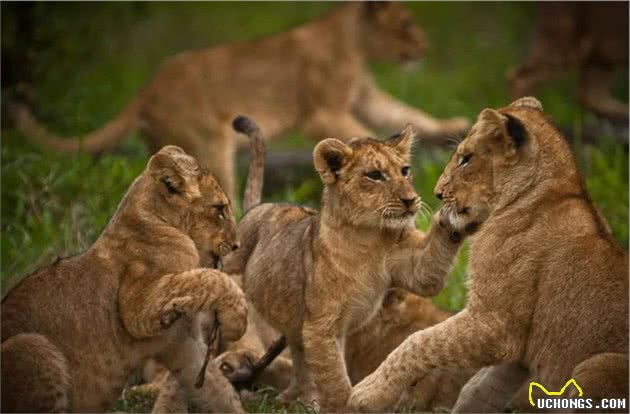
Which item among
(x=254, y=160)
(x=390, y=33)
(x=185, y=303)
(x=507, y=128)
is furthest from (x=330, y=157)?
(x=390, y=33)

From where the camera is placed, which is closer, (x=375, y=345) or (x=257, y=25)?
(x=375, y=345)

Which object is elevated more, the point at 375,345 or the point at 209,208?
the point at 209,208

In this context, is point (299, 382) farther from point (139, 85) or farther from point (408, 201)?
point (139, 85)

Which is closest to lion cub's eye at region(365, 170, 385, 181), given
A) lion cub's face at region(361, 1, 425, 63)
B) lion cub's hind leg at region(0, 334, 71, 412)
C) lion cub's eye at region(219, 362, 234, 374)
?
lion cub's eye at region(219, 362, 234, 374)

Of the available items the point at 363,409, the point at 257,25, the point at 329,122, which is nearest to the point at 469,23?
the point at 257,25

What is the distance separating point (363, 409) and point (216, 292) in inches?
30.9

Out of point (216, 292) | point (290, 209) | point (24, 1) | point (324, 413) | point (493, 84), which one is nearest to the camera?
point (216, 292)

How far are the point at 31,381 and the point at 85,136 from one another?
576cm

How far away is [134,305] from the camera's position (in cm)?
677

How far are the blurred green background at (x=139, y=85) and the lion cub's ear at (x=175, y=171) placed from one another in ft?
6.43

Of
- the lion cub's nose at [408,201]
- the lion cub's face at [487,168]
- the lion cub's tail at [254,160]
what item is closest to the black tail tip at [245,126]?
the lion cub's tail at [254,160]

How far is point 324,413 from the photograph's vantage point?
7.09m

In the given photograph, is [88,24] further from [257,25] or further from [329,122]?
[257,25]

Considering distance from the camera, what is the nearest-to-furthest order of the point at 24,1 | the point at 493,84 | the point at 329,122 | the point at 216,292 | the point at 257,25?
the point at 216,292 < the point at 24,1 < the point at 329,122 < the point at 493,84 < the point at 257,25
